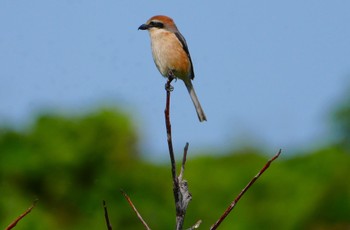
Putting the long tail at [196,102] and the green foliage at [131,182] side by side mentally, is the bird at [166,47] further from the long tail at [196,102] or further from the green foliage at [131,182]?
the green foliage at [131,182]

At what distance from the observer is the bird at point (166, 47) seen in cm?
630

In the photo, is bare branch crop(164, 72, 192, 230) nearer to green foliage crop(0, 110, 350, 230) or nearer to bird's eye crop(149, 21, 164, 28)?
bird's eye crop(149, 21, 164, 28)

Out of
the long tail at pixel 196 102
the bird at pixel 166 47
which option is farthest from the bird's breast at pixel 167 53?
the long tail at pixel 196 102

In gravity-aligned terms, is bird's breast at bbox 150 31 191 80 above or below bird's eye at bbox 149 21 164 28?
below

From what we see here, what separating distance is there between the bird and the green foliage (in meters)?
7.26

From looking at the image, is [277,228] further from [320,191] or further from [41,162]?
[41,162]

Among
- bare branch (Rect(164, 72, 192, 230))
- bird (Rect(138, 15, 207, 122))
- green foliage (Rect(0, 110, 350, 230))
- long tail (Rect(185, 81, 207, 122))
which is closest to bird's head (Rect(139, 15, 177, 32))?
bird (Rect(138, 15, 207, 122))

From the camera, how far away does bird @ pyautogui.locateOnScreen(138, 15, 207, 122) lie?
630 cm

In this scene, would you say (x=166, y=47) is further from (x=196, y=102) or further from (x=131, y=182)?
(x=131, y=182)

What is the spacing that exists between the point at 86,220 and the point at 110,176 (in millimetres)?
1930

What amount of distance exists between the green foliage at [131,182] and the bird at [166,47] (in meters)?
7.26

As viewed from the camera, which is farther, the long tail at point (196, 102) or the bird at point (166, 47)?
the bird at point (166, 47)

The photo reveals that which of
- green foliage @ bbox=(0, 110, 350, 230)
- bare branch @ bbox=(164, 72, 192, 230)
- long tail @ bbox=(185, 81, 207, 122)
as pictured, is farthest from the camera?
green foliage @ bbox=(0, 110, 350, 230)

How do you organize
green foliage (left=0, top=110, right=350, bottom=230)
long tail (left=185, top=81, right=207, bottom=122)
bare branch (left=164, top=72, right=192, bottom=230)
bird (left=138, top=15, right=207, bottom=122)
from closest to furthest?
bare branch (left=164, top=72, right=192, bottom=230), long tail (left=185, top=81, right=207, bottom=122), bird (left=138, top=15, right=207, bottom=122), green foliage (left=0, top=110, right=350, bottom=230)
